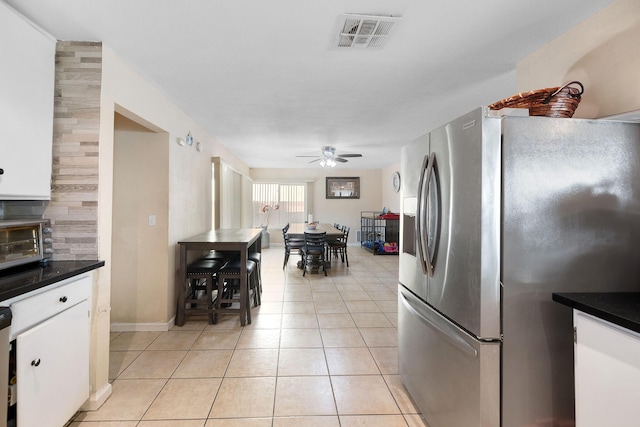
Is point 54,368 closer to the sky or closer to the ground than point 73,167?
closer to the ground

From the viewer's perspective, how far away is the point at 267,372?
2.22 meters

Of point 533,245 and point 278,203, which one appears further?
point 278,203

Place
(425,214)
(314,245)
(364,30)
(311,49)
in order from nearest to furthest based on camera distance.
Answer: (425,214) → (364,30) → (311,49) → (314,245)

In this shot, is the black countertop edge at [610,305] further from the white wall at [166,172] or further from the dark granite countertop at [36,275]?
the white wall at [166,172]

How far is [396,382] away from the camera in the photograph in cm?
210

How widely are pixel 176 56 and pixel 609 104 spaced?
8.69 ft

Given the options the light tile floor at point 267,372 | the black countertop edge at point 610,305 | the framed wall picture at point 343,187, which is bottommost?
the light tile floor at point 267,372

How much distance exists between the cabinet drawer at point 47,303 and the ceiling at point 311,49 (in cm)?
152

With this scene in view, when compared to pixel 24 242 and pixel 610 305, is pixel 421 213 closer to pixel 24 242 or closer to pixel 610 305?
pixel 610 305

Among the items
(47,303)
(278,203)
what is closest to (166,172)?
(47,303)

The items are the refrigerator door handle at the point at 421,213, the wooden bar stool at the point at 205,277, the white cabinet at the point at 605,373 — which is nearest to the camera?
the white cabinet at the point at 605,373

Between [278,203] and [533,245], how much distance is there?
769cm

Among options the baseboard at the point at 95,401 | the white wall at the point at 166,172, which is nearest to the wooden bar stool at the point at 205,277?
the white wall at the point at 166,172

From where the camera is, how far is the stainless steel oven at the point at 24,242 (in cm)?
151
